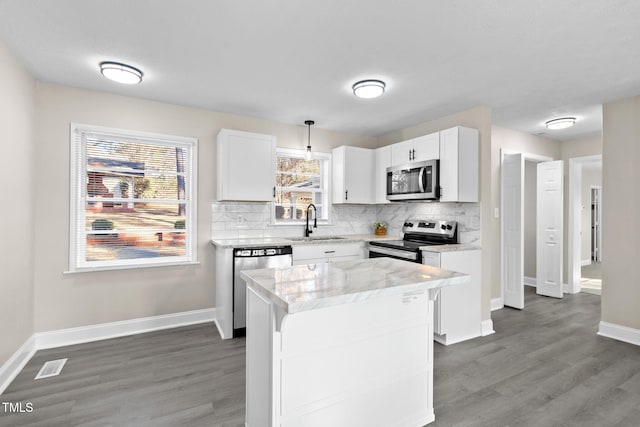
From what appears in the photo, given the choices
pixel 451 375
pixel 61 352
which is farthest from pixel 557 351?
pixel 61 352

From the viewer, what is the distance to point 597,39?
7.27 ft

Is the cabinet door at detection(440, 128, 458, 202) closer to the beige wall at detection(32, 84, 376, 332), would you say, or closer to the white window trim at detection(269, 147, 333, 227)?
A: the white window trim at detection(269, 147, 333, 227)

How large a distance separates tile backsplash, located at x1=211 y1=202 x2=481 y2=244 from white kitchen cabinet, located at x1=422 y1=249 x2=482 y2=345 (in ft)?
1.26

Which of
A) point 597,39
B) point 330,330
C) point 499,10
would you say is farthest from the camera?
point 597,39

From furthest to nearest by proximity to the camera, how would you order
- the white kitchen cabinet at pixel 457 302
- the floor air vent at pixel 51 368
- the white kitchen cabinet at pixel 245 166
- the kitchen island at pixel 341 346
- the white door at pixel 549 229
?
the white door at pixel 549 229 → the white kitchen cabinet at pixel 245 166 → the white kitchen cabinet at pixel 457 302 → the floor air vent at pixel 51 368 → the kitchen island at pixel 341 346

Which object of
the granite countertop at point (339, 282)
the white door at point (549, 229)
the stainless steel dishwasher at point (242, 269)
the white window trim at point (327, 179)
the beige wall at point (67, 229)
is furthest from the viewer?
the white door at point (549, 229)

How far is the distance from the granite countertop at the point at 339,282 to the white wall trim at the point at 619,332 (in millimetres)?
2888

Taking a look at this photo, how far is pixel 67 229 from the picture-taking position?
3.17m

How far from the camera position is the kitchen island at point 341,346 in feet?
4.94

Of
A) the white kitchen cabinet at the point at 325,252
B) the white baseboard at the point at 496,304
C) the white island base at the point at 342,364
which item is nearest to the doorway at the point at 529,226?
the white baseboard at the point at 496,304

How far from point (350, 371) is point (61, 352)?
9.40ft

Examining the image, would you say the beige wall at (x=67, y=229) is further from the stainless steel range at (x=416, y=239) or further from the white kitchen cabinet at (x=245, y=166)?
the stainless steel range at (x=416, y=239)

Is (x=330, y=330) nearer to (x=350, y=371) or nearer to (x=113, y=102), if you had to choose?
(x=350, y=371)

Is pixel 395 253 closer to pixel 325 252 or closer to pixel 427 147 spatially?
pixel 325 252
